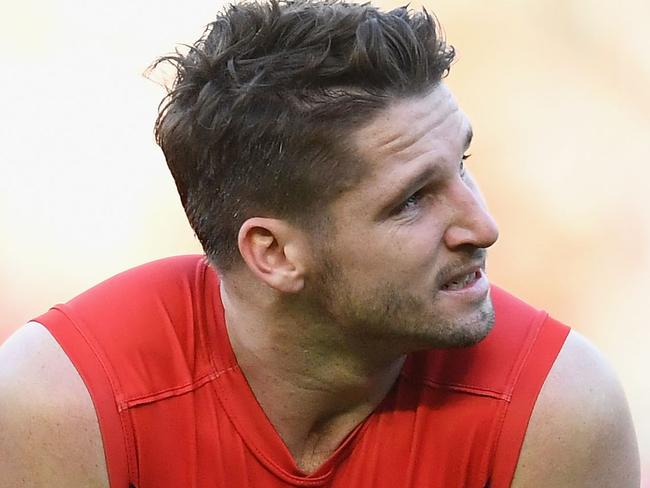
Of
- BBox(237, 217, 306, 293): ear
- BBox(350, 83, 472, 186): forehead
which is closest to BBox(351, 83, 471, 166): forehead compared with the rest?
BBox(350, 83, 472, 186): forehead

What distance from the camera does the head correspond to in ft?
3.84

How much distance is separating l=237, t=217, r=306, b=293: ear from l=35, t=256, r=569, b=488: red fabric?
0.43 feet

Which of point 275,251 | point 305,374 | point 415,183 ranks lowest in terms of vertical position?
point 305,374

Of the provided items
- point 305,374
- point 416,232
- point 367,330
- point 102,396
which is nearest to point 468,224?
point 416,232

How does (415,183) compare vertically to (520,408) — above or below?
above

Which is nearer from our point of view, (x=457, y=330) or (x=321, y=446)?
(x=457, y=330)

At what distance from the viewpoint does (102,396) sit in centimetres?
125

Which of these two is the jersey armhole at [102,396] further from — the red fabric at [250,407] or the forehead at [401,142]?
the forehead at [401,142]

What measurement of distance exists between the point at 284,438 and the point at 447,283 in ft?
0.92

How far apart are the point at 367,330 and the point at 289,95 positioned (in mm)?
260

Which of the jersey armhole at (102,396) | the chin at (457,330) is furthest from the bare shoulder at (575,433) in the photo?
the jersey armhole at (102,396)

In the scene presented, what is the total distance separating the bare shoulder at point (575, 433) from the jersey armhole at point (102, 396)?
0.42m

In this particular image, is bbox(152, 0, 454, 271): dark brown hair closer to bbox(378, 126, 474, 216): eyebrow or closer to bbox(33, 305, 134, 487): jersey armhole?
bbox(378, 126, 474, 216): eyebrow

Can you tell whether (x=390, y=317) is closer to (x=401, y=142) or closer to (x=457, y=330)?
(x=457, y=330)
